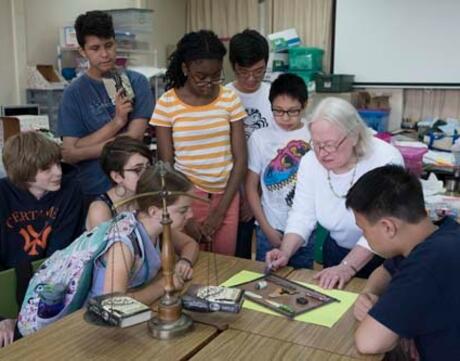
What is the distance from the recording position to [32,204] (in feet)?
6.56

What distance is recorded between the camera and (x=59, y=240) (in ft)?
6.64

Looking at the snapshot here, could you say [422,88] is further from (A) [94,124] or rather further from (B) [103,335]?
(B) [103,335]

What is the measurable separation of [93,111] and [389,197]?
142 cm

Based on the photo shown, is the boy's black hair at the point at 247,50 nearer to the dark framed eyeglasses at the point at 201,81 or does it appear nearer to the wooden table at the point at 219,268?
the dark framed eyeglasses at the point at 201,81

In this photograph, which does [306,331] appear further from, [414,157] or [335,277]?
[414,157]

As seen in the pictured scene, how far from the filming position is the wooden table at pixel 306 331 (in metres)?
1.29

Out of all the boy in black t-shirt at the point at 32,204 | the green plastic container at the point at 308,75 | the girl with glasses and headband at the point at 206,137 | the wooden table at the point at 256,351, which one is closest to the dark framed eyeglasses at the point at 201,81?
the girl with glasses and headband at the point at 206,137

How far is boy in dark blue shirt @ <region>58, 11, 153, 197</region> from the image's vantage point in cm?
223

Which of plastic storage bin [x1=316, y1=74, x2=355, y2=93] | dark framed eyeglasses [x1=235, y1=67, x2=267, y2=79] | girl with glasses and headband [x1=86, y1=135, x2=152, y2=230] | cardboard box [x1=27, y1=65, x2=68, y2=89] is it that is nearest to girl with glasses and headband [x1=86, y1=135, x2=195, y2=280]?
girl with glasses and headband [x1=86, y1=135, x2=152, y2=230]

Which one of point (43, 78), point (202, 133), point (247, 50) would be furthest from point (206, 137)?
point (43, 78)

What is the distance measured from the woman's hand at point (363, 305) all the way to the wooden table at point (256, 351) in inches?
8.4

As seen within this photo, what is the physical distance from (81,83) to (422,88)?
147 inches

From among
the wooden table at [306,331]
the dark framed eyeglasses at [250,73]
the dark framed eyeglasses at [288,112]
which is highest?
the dark framed eyeglasses at [250,73]

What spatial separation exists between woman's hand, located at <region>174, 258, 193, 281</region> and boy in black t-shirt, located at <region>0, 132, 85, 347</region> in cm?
53
